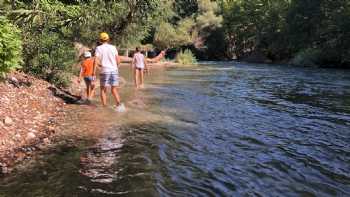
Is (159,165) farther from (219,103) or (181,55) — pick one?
(181,55)

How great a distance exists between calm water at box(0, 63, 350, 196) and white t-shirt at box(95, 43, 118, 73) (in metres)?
1.25

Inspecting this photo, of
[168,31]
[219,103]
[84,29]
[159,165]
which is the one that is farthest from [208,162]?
[168,31]

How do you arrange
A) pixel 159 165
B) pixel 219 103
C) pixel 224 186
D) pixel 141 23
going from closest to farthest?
pixel 224 186 < pixel 159 165 < pixel 219 103 < pixel 141 23

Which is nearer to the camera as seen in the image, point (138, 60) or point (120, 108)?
point (120, 108)

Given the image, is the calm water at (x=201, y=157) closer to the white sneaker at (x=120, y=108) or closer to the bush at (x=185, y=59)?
the white sneaker at (x=120, y=108)

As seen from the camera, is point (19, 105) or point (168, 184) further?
point (19, 105)

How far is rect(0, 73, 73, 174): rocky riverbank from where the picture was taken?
28.1 ft

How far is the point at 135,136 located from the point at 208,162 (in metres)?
2.43

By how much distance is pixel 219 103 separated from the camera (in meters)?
17.0

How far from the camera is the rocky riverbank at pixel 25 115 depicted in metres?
8.58

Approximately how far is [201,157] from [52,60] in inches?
369

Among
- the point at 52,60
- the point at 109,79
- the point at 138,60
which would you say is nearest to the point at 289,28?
the point at 138,60

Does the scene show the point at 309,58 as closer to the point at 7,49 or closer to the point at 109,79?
the point at 109,79

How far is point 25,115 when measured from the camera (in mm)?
11219
